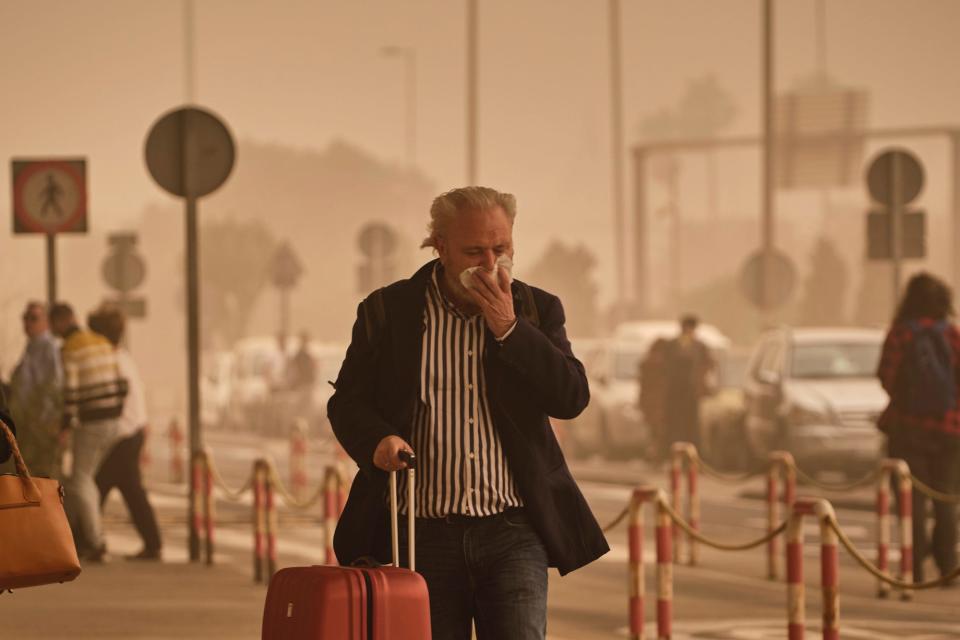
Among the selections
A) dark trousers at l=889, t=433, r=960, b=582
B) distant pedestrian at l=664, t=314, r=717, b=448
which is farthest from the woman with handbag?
distant pedestrian at l=664, t=314, r=717, b=448

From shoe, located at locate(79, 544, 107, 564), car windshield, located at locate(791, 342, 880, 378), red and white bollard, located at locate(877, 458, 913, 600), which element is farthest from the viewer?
car windshield, located at locate(791, 342, 880, 378)

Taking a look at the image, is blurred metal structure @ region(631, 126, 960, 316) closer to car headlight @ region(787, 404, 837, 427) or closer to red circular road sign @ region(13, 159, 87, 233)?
car headlight @ region(787, 404, 837, 427)

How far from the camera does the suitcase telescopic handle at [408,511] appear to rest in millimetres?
6172

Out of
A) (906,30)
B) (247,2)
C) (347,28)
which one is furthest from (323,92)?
(906,30)

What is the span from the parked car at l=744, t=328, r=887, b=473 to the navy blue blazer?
16807mm

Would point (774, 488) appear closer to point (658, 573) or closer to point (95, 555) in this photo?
point (658, 573)

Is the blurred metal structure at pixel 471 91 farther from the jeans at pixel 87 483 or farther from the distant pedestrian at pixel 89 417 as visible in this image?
the jeans at pixel 87 483

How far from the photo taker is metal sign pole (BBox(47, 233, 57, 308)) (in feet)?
58.9

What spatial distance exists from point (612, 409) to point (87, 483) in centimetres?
1619

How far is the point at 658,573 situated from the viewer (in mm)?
11062

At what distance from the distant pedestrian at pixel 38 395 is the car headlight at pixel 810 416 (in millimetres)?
9385

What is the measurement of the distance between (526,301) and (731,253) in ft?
379

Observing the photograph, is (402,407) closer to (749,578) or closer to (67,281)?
(749,578)

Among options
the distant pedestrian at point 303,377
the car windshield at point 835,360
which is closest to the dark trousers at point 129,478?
the car windshield at point 835,360
